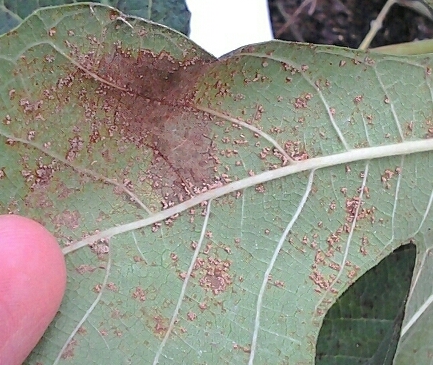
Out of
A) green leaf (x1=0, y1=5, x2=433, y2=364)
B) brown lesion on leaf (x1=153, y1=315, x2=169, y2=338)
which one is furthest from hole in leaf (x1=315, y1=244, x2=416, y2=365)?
brown lesion on leaf (x1=153, y1=315, x2=169, y2=338)

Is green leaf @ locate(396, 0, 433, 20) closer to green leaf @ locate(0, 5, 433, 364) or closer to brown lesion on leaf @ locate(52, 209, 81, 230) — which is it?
green leaf @ locate(0, 5, 433, 364)

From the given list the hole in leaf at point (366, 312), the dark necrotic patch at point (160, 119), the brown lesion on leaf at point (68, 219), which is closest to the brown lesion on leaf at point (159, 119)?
the dark necrotic patch at point (160, 119)

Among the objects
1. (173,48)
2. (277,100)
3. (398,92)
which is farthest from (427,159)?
(173,48)

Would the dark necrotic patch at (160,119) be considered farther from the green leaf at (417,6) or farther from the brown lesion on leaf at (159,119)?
the green leaf at (417,6)

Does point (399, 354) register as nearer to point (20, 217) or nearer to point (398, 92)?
point (398, 92)

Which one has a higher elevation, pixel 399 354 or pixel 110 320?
pixel 110 320

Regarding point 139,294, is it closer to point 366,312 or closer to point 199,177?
point 199,177

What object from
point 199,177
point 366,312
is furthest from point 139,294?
point 366,312
